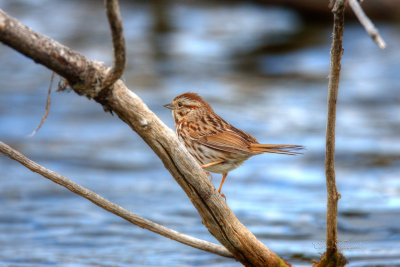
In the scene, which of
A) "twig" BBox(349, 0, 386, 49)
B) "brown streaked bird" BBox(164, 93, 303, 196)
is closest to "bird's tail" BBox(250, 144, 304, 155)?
"brown streaked bird" BBox(164, 93, 303, 196)

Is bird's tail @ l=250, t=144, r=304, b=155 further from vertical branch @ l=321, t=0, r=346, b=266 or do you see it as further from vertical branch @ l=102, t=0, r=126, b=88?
vertical branch @ l=102, t=0, r=126, b=88

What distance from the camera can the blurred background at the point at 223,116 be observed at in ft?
28.2

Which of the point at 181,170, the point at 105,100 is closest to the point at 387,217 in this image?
the point at 181,170

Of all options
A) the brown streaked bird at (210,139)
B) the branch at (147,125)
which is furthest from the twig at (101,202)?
the brown streaked bird at (210,139)

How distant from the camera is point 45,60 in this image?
351 centimetres

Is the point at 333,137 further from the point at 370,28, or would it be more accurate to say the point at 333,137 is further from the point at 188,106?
the point at 188,106

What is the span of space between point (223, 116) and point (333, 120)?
982cm

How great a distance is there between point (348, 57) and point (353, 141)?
6.52 meters

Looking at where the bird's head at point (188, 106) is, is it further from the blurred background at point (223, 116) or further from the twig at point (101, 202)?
the blurred background at point (223, 116)

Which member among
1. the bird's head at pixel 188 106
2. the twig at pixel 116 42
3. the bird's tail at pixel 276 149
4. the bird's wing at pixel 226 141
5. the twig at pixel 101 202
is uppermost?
the bird's head at pixel 188 106

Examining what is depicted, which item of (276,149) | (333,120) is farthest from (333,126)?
(276,149)

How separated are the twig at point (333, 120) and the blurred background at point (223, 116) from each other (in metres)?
2.07

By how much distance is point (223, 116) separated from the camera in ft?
46.4

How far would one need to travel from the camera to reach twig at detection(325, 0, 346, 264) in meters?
3.78
